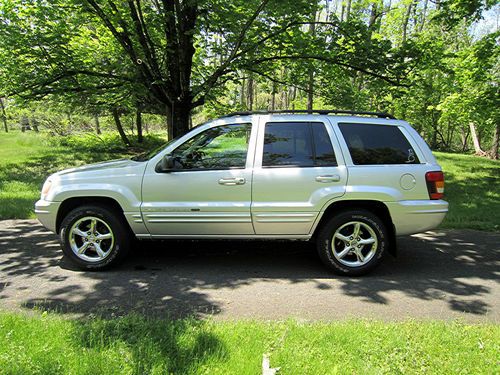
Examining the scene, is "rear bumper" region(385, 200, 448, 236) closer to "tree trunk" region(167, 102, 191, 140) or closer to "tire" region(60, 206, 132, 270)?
"tire" region(60, 206, 132, 270)

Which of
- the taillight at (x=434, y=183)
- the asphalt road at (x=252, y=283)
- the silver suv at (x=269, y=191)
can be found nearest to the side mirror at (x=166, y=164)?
the silver suv at (x=269, y=191)

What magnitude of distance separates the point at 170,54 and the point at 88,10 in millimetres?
1880

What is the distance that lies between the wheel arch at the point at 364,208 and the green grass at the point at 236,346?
154cm

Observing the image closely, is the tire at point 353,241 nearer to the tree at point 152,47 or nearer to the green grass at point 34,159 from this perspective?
the tree at point 152,47

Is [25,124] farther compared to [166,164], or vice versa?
[25,124]

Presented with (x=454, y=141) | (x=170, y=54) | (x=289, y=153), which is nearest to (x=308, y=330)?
(x=289, y=153)

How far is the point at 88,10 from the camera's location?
7.74 m

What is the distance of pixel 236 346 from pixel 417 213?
2.91 metres

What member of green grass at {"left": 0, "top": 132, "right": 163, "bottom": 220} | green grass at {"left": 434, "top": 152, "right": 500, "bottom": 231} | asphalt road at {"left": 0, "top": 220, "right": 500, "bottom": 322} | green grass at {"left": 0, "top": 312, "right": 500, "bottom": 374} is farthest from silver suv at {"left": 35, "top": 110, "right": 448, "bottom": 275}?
green grass at {"left": 0, "top": 132, "right": 163, "bottom": 220}

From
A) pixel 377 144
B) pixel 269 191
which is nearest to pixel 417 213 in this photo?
pixel 377 144

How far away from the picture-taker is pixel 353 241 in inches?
186

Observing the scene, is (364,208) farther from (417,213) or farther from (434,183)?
(434,183)

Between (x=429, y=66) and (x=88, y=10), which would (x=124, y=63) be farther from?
(x=429, y=66)

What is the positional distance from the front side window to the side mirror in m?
0.11
